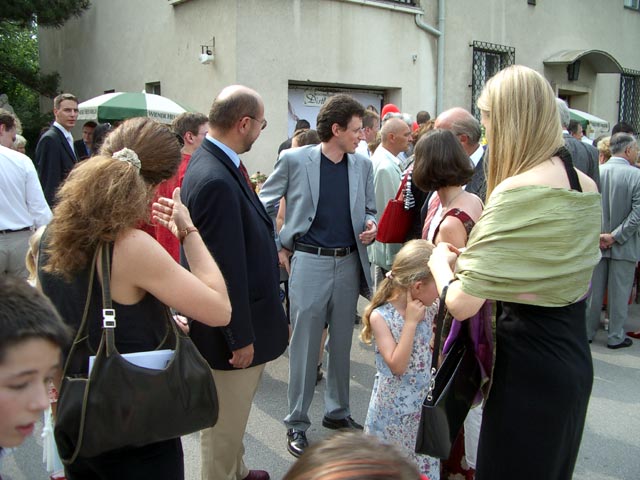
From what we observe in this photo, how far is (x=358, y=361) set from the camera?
536cm

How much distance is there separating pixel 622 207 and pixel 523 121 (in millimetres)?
4610

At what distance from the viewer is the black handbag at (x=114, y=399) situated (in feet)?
5.81

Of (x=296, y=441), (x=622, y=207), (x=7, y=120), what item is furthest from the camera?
(x=622, y=207)

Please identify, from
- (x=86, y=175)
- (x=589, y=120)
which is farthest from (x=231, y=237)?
(x=589, y=120)

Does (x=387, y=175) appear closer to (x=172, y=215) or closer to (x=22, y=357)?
(x=172, y=215)

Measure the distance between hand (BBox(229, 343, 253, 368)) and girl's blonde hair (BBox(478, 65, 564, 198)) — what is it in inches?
53.8

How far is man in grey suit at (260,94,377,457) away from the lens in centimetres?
378

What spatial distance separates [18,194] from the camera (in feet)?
16.9

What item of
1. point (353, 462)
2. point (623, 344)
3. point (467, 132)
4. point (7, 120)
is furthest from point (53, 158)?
point (353, 462)

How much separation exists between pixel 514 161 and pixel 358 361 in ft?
11.7

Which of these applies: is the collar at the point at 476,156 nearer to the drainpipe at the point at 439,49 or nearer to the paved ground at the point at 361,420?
the paved ground at the point at 361,420

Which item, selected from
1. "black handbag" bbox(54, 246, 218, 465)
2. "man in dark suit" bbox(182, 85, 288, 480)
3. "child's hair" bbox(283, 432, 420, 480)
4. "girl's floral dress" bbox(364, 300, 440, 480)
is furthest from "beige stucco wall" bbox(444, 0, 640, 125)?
"child's hair" bbox(283, 432, 420, 480)

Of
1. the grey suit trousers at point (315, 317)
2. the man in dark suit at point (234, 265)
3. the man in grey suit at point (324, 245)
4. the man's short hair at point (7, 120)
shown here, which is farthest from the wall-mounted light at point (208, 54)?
the man in dark suit at point (234, 265)

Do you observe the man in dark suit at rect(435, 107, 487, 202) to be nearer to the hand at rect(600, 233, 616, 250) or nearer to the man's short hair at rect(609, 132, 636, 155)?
the hand at rect(600, 233, 616, 250)
